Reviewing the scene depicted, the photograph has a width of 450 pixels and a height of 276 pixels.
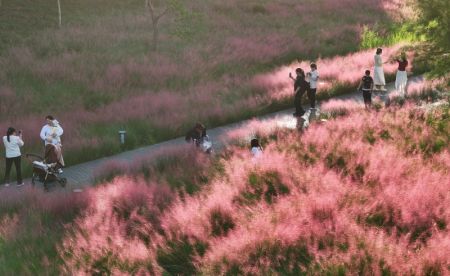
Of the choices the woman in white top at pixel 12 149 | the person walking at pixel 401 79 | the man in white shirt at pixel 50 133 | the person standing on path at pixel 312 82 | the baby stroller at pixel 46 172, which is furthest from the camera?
the person walking at pixel 401 79

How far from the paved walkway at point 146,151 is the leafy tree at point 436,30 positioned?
182 inches

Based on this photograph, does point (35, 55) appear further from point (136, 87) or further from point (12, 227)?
point (12, 227)

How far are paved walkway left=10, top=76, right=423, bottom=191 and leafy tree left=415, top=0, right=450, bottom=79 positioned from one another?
15.2ft

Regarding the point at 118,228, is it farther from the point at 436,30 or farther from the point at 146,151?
the point at 436,30

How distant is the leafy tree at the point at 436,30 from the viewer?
36.2ft

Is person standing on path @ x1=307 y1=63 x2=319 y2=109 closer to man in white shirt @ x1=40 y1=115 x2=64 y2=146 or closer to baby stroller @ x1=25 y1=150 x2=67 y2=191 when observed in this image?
man in white shirt @ x1=40 y1=115 x2=64 y2=146

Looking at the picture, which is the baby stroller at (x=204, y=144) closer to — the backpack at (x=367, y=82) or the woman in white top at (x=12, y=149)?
the woman in white top at (x=12, y=149)

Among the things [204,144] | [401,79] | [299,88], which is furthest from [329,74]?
[204,144]

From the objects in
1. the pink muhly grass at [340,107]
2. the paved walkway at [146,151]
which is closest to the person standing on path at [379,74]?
the paved walkway at [146,151]

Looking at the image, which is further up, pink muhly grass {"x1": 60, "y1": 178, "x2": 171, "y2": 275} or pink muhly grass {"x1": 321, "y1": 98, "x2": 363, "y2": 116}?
pink muhly grass {"x1": 321, "y1": 98, "x2": 363, "y2": 116}

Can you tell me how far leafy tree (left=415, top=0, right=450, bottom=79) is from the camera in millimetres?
11047

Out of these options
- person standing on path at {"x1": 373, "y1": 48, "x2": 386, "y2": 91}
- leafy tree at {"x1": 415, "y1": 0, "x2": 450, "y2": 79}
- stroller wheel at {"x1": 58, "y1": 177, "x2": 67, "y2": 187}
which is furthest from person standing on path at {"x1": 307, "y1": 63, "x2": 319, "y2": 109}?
stroller wheel at {"x1": 58, "y1": 177, "x2": 67, "y2": 187}

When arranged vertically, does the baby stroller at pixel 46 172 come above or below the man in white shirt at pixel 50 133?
below

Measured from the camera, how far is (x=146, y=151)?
14.2 m
